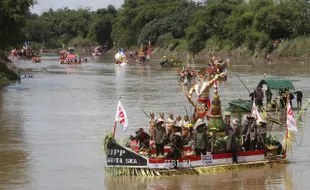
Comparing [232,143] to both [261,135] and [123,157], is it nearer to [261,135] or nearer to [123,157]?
[261,135]

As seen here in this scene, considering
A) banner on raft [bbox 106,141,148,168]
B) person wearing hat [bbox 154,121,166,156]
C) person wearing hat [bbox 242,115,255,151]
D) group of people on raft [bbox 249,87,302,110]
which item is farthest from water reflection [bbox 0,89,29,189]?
group of people on raft [bbox 249,87,302,110]

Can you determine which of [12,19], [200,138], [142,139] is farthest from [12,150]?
[12,19]

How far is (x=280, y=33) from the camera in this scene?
86500 mm

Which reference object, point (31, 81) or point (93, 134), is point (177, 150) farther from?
point (31, 81)

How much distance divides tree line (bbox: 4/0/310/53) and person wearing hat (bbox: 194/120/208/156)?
126 ft

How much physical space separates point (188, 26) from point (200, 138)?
90336mm

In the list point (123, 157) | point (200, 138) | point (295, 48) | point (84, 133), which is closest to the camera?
point (123, 157)

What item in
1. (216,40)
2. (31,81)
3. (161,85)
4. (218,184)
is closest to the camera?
(218,184)

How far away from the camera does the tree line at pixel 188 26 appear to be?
85.5m

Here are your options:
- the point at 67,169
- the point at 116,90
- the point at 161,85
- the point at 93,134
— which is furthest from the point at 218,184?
the point at 161,85

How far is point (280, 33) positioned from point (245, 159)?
222 feet

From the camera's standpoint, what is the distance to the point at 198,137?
786 inches

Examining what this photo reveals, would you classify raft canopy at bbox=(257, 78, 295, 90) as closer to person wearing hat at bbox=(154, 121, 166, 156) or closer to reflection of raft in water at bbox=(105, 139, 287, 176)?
reflection of raft in water at bbox=(105, 139, 287, 176)

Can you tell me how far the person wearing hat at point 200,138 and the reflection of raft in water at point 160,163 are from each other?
0.25 m
